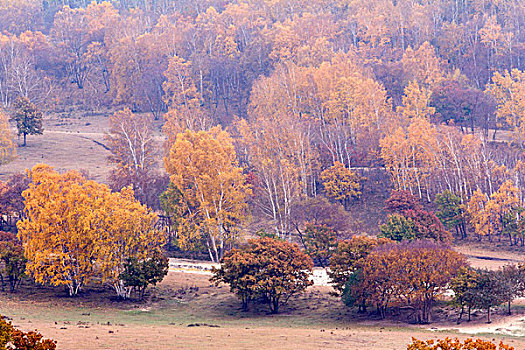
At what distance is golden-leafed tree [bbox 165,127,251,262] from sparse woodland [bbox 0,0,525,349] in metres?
0.21

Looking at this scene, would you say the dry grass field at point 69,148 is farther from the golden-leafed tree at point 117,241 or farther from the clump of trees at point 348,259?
the clump of trees at point 348,259

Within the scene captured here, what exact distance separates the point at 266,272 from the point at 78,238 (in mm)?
14106

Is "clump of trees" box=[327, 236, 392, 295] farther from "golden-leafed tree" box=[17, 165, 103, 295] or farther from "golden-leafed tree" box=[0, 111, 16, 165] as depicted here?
"golden-leafed tree" box=[0, 111, 16, 165]

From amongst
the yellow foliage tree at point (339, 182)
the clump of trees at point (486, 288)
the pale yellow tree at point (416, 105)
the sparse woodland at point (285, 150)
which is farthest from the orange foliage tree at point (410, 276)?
the pale yellow tree at point (416, 105)

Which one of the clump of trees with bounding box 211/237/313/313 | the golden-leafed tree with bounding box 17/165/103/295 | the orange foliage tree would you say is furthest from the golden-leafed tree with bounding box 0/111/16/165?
the orange foliage tree

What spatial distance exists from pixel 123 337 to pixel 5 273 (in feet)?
72.9

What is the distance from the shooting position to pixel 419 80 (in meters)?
105

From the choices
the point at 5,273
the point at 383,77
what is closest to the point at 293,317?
the point at 5,273

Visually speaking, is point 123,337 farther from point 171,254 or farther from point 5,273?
point 171,254

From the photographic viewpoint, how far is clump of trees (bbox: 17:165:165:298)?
50.0 meters

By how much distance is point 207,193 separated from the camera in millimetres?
67750

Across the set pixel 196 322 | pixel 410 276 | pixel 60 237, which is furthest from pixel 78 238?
pixel 410 276

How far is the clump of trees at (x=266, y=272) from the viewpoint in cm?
4766

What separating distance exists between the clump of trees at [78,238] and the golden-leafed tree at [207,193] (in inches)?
520
